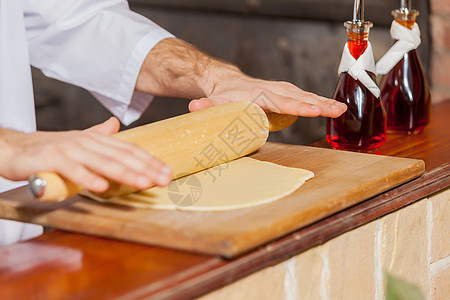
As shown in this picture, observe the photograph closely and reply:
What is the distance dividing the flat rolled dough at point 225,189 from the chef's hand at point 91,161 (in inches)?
3.2

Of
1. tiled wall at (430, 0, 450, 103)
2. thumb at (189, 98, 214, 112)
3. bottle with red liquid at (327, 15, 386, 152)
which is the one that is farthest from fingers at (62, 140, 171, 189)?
tiled wall at (430, 0, 450, 103)

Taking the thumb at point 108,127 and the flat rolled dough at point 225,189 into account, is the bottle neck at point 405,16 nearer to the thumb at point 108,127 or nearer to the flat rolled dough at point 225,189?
the flat rolled dough at point 225,189

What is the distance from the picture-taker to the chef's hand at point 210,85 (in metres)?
1.08

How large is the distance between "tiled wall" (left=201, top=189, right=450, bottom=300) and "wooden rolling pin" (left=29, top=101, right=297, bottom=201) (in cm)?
22

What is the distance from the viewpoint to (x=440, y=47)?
186cm

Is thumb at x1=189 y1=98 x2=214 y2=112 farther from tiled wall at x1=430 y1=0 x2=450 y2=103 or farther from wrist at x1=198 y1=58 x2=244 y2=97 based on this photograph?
tiled wall at x1=430 y1=0 x2=450 y2=103

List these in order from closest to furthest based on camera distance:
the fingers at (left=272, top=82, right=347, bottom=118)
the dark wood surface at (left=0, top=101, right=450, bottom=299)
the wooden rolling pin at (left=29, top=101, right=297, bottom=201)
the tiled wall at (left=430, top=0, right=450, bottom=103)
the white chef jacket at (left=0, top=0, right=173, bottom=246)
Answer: the dark wood surface at (left=0, top=101, right=450, bottom=299) < the wooden rolling pin at (left=29, top=101, right=297, bottom=201) < the fingers at (left=272, top=82, right=347, bottom=118) < the white chef jacket at (left=0, top=0, right=173, bottom=246) < the tiled wall at (left=430, top=0, right=450, bottom=103)

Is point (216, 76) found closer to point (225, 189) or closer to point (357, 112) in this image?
point (357, 112)

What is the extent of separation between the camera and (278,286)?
792 mm

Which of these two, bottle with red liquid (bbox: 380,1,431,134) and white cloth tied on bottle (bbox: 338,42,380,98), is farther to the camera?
bottle with red liquid (bbox: 380,1,431,134)

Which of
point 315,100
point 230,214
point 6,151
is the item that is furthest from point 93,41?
point 230,214

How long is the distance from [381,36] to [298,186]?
5.14 feet

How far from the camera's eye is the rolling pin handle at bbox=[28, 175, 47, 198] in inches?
28.9

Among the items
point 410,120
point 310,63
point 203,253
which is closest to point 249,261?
point 203,253
